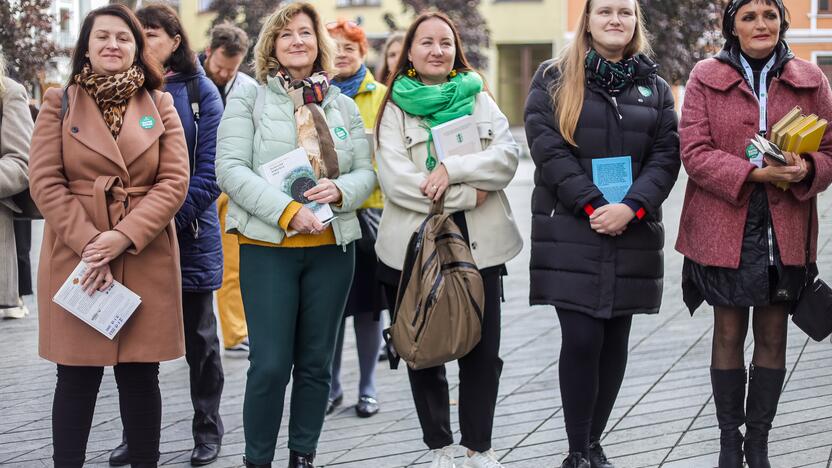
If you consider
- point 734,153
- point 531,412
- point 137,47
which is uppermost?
point 137,47

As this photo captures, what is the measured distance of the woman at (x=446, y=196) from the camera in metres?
4.55

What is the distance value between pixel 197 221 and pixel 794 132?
8.81ft

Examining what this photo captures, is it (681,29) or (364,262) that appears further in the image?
(681,29)

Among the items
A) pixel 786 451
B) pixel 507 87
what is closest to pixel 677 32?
pixel 786 451

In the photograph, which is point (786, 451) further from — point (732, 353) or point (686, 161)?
point (686, 161)

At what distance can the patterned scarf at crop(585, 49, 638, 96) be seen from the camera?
14.6 ft

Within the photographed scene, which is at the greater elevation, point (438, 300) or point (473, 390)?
point (438, 300)

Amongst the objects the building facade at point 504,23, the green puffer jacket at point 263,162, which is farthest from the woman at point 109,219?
the building facade at point 504,23

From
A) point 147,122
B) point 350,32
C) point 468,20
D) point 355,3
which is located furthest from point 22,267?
point 355,3

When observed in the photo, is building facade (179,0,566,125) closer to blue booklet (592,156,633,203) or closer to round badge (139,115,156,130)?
blue booklet (592,156,633,203)

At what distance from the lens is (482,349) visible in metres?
4.61

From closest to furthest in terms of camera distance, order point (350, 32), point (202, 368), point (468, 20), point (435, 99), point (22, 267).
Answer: point (435, 99)
point (202, 368)
point (350, 32)
point (22, 267)
point (468, 20)

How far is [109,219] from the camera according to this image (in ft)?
13.7

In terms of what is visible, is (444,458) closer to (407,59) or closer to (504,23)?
(407,59)
